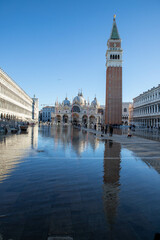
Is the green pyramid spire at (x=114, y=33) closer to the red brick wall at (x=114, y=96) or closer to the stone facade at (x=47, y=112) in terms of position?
the red brick wall at (x=114, y=96)

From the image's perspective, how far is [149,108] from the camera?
60500 millimetres

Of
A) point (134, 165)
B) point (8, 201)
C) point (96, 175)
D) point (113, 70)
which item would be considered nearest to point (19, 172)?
point (8, 201)

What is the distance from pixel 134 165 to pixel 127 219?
174 inches

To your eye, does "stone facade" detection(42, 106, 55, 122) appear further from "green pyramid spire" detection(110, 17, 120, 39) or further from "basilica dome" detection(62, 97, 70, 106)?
"green pyramid spire" detection(110, 17, 120, 39)

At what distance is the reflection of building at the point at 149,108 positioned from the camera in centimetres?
5431

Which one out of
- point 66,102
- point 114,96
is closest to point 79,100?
point 66,102

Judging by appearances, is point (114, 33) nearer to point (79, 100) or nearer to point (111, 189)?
point (79, 100)

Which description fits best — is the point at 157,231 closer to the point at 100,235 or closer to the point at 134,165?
the point at 100,235

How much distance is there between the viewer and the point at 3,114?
144 feet

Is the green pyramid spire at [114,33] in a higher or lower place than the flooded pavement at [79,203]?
higher

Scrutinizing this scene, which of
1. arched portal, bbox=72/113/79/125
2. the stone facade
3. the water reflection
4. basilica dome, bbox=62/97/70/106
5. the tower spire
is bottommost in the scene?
the water reflection

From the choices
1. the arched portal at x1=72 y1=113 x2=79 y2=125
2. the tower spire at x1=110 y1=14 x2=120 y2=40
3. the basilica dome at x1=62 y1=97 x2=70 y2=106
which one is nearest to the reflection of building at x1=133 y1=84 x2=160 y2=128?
the tower spire at x1=110 y1=14 x2=120 y2=40

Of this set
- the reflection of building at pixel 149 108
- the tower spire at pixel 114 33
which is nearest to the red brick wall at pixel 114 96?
the reflection of building at pixel 149 108

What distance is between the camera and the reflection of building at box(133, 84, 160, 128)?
178 ft
